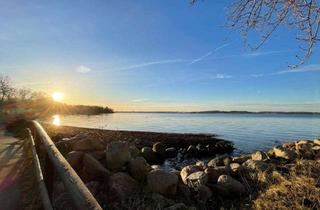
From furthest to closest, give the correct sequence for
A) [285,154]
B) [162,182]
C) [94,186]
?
1. [285,154]
2. [162,182]
3. [94,186]

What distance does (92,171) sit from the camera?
738 cm

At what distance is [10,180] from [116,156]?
101 inches

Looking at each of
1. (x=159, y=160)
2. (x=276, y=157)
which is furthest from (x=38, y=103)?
(x=276, y=157)

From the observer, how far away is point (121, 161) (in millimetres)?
8195

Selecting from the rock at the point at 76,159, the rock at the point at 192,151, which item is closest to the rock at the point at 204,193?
the rock at the point at 76,159

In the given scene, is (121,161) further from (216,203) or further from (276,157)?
(276,157)

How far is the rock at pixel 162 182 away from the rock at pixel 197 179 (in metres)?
1.00

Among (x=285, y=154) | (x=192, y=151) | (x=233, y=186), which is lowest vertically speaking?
(x=192, y=151)

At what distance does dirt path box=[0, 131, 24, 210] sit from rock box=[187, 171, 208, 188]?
442 centimetres

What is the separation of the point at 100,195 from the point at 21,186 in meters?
1.64

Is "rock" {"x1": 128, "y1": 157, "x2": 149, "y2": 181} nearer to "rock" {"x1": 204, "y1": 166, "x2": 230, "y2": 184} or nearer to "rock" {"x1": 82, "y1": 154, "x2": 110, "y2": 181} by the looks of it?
"rock" {"x1": 82, "y1": 154, "x2": 110, "y2": 181}

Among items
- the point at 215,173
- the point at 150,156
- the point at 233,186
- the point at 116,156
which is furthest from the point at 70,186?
the point at 150,156

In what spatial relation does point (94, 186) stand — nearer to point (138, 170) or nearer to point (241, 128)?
point (138, 170)

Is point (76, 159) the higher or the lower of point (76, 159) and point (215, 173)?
the higher
